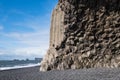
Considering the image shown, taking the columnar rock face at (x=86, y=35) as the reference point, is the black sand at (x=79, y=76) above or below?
below

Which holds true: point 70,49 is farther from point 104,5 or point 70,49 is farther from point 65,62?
point 104,5

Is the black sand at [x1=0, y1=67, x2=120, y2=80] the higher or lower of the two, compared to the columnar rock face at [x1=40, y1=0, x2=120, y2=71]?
lower

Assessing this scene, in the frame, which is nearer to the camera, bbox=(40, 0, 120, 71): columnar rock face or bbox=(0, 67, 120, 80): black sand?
bbox=(0, 67, 120, 80): black sand

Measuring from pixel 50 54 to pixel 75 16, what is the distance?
20.9 ft

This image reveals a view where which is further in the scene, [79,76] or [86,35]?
[86,35]

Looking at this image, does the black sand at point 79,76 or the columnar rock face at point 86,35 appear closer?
the black sand at point 79,76

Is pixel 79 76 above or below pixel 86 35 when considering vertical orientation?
below

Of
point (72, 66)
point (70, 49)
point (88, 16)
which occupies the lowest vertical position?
point (72, 66)

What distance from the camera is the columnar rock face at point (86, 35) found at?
2902cm

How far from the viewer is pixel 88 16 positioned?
101 ft

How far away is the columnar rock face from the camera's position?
95.2 feet

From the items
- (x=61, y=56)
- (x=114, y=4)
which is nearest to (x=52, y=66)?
(x=61, y=56)

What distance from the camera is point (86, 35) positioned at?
3012 centimetres

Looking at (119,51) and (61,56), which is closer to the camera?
(119,51)
